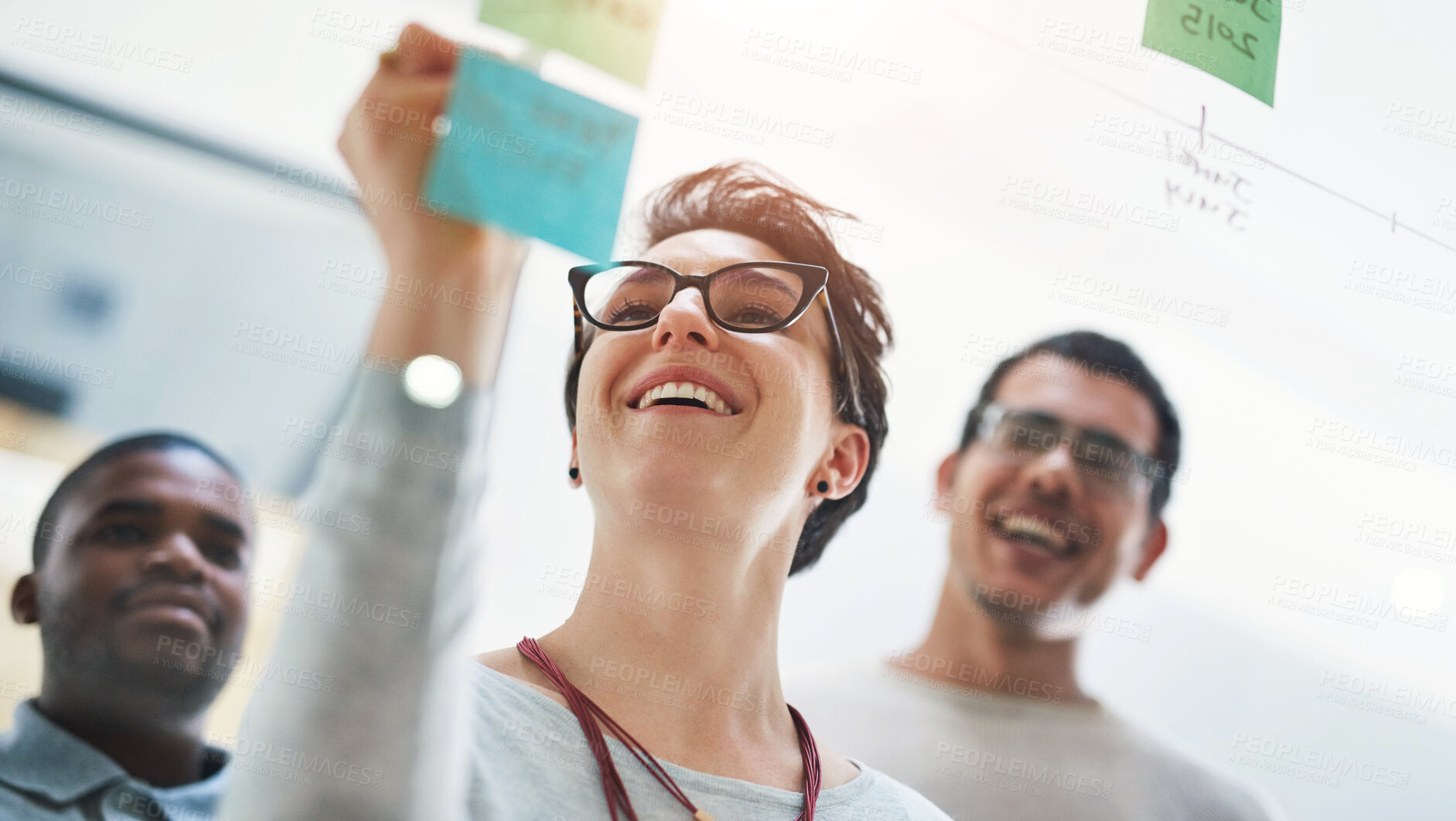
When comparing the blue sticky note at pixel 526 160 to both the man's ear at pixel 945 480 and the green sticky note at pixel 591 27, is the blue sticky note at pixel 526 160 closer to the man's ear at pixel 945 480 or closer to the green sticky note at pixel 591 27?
the green sticky note at pixel 591 27

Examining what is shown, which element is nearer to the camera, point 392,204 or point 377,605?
point 377,605

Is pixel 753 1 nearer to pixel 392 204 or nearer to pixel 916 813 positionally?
pixel 392 204

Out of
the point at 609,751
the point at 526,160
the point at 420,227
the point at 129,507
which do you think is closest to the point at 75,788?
the point at 129,507

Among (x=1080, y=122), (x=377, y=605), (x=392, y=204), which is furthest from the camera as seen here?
(x=1080, y=122)

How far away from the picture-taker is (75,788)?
77 centimetres

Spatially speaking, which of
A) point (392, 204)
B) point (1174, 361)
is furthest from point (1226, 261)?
point (392, 204)

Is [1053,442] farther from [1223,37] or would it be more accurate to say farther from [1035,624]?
[1223,37]

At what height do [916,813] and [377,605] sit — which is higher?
[377,605]

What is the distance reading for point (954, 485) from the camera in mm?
1049

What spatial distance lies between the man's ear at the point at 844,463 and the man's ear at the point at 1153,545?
0.37 m

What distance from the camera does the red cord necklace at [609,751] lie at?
820 millimetres

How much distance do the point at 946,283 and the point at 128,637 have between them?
0.91 m

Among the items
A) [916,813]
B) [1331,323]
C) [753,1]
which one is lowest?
[916,813]

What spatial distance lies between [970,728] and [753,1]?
2.87ft
